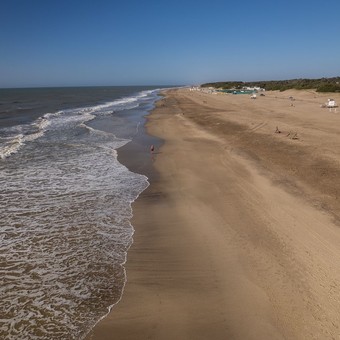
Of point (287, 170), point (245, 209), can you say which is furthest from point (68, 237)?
point (287, 170)

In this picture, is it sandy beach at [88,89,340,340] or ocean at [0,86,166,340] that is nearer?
sandy beach at [88,89,340,340]

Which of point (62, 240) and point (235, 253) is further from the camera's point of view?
point (62, 240)

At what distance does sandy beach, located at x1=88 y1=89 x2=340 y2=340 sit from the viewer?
5516 mm

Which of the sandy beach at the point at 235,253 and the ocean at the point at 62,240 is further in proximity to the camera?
the ocean at the point at 62,240

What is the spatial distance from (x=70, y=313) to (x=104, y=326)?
0.70 m

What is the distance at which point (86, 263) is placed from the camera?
739cm

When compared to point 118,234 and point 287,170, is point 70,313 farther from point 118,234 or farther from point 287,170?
point 287,170

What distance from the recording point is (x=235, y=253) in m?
7.69

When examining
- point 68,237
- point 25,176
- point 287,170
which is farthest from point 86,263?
point 287,170

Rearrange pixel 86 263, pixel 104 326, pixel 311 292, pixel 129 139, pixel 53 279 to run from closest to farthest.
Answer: pixel 104 326
pixel 311 292
pixel 53 279
pixel 86 263
pixel 129 139

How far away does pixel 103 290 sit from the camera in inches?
255

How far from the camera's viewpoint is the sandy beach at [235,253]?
552 centimetres

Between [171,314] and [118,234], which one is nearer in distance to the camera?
[171,314]

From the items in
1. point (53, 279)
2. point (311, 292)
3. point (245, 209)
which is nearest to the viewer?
point (311, 292)
